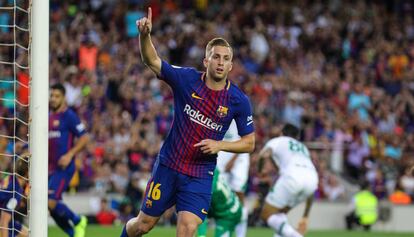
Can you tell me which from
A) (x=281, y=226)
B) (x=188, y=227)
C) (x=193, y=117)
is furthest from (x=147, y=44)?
(x=281, y=226)

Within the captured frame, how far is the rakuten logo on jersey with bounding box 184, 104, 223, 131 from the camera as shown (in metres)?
8.78

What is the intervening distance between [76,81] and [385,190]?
7.37 metres

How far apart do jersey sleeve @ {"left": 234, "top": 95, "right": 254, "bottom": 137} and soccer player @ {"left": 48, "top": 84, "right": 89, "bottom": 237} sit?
3864mm

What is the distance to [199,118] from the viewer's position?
28.8 feet

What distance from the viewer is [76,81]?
2098 cm

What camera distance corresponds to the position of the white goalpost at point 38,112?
778cm

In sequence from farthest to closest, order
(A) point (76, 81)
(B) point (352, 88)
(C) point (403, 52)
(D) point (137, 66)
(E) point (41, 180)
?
(C) point (403, 52)
(B) point (352, 88)
(D) point (137, 66)
(A) point (76, 81)
(E) point (41, 180)

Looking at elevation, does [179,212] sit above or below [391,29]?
below

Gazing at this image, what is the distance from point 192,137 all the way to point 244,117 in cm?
53

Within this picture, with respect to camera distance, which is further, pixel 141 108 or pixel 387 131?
pixel 387 131

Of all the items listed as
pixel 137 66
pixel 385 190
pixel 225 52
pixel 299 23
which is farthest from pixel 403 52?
pixel 225 52

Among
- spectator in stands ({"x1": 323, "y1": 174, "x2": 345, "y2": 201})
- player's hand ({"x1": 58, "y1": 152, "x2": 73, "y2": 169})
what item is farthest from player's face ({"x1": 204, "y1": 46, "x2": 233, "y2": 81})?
spectator in stands ({"x1": 323, "y1": 174, "x2": 345, "y2": 201})

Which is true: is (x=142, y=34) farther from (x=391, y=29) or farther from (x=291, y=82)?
(x=391, y=29)

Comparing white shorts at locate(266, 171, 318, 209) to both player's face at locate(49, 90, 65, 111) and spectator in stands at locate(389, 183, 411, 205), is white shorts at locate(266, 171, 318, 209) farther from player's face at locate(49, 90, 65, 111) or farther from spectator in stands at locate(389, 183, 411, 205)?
spectator in stands at locate(389, 183, 411, 205)
